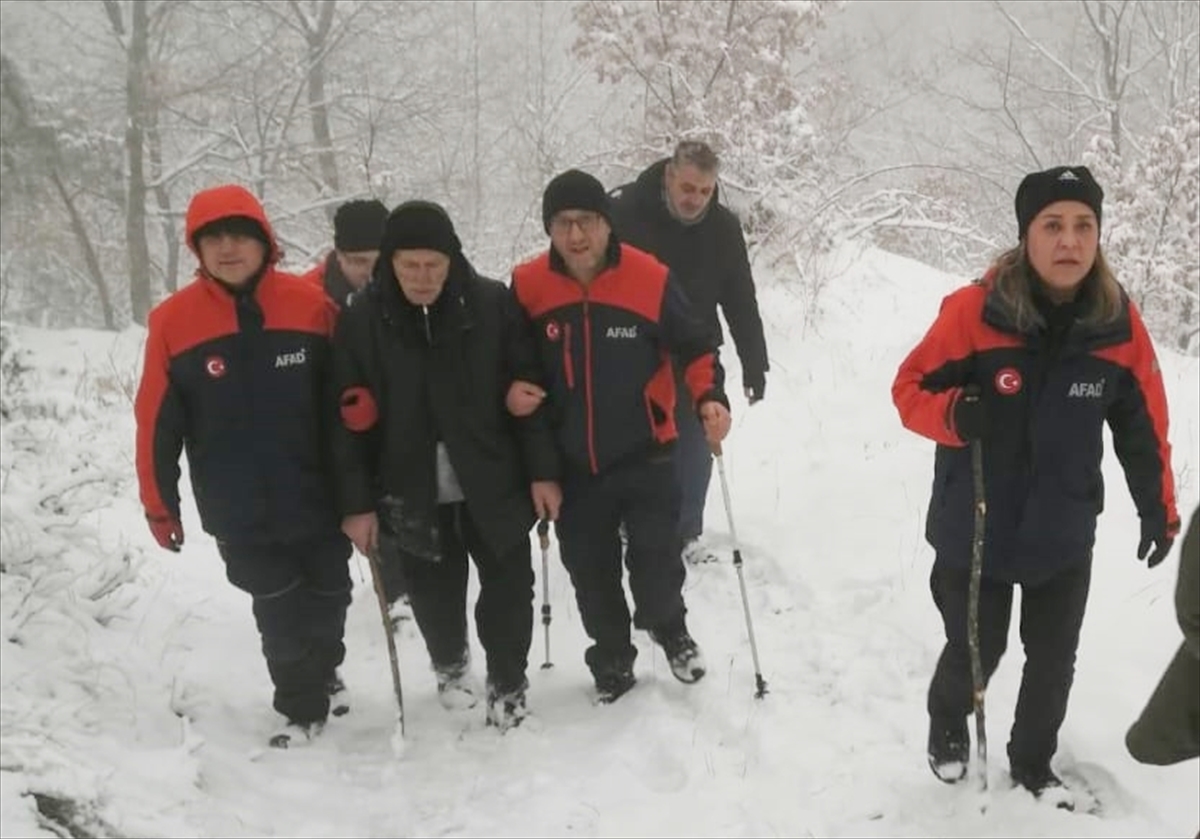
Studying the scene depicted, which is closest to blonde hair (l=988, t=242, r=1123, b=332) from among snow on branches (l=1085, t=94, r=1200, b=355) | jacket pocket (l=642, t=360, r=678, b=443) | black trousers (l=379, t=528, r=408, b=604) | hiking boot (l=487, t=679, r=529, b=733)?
jacket pocket (l=642, t=360, r=678, b=443)

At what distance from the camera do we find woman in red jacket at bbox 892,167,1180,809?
294 centimetres

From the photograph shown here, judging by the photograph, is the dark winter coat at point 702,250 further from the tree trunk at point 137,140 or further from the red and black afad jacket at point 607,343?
the tree trunk at point 137,140

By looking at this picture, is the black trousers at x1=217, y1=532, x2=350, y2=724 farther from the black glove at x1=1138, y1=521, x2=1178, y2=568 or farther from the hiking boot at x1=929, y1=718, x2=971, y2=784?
the black glove at x1=1138, y1=521, x2=1178, y2=568

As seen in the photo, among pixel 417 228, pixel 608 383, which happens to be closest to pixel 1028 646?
pixel 608 383

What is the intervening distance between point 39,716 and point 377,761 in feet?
4.29

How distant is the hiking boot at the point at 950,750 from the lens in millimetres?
3533

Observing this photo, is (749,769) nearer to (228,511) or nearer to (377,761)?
(377,761)

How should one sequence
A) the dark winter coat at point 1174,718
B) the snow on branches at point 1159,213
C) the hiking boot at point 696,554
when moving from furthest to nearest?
the snow on branches at point 1159,213, the hiking boot at point 696,554, the dark winter coat at point 1174,718

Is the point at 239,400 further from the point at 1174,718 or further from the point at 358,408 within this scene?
the point at 1174,718

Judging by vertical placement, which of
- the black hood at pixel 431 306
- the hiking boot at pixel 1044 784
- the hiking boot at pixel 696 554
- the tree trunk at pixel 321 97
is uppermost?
the tree trunk at pixel 321 97

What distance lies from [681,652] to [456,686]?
3.40 ft

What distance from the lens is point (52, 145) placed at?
49.4 feet

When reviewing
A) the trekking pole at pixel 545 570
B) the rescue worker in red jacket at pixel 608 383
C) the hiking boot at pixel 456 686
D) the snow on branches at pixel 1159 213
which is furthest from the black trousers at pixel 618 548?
the snow on branches at pixel 1159 213

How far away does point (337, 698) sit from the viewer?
4570 mm
